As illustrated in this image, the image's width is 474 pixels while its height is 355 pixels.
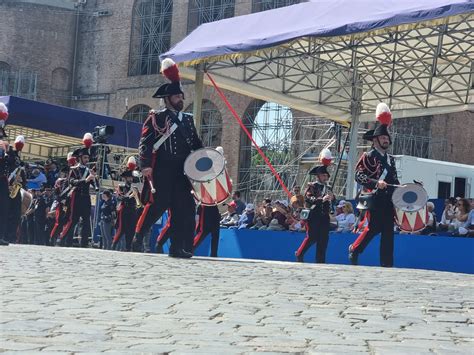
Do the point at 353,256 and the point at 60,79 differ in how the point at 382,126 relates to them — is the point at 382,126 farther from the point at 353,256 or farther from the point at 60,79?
the point at 60,79

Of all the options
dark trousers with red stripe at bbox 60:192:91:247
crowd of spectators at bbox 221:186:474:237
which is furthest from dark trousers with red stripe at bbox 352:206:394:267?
dark trousers with red stripe at bbox 60:192:91:247

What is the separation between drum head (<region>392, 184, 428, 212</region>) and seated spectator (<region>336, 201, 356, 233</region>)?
16.3ft

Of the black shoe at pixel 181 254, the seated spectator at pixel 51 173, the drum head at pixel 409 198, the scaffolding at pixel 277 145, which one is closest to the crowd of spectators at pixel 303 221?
the drum head at pixel 409 198

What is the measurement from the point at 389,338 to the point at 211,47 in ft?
46.7

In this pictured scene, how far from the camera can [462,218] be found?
16.8 meters

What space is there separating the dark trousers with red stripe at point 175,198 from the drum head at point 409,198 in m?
2.98

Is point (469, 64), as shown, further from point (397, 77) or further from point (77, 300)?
point (77, 300)

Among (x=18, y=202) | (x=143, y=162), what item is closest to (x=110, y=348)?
(x=143, y=162)

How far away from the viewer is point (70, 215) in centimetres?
1953

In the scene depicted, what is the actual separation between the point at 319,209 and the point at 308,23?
3.85 metres

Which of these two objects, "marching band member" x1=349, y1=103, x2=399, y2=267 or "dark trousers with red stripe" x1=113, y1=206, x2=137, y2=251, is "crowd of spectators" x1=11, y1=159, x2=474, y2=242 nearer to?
"dark trousers with red stripe" x1=113, y1=206, x2=137, y2=251

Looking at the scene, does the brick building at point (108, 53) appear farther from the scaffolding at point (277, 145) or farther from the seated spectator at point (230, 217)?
the seated spectator at point (230, 217)

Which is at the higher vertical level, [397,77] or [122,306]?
[397,77]

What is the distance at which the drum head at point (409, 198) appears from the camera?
513 inches
